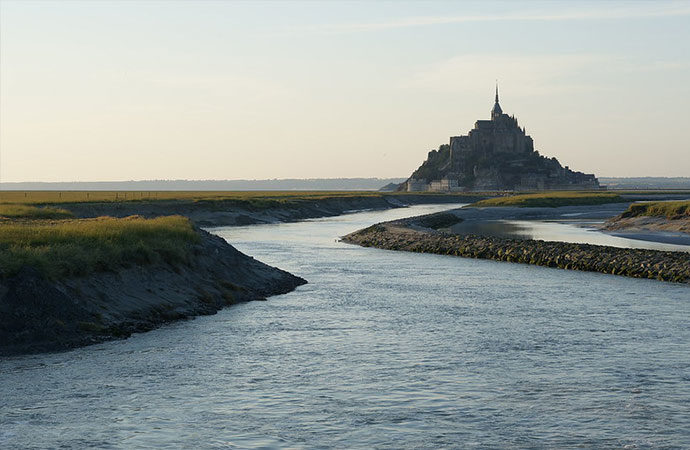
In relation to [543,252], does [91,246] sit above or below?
above

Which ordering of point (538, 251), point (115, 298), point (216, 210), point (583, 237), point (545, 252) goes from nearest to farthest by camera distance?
point (115, 298)
point (545, 252)
point (538, 251)
point (583, 237)
point (216, 210)

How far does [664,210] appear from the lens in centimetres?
8631

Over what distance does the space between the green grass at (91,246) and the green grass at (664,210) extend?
5848cm

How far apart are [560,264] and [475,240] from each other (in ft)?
48.0

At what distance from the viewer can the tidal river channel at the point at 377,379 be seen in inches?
633

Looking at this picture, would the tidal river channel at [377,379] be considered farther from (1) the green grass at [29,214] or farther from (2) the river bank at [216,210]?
(2) the river bank at [216,210]

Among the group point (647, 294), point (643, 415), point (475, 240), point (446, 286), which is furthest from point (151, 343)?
point (475, 240)

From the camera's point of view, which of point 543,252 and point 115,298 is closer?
point 115,298

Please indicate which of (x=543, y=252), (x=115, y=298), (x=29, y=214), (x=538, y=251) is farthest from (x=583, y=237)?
(x=115, y=298)

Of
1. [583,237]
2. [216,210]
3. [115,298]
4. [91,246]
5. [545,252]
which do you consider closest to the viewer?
[115,298]

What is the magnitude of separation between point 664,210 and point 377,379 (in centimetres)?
7463

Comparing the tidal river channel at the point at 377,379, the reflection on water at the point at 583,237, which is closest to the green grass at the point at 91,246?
the tidal river channel at the point at 377,379

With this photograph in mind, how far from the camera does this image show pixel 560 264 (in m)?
49.7

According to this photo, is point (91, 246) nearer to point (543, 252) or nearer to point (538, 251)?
point (543, 252)
